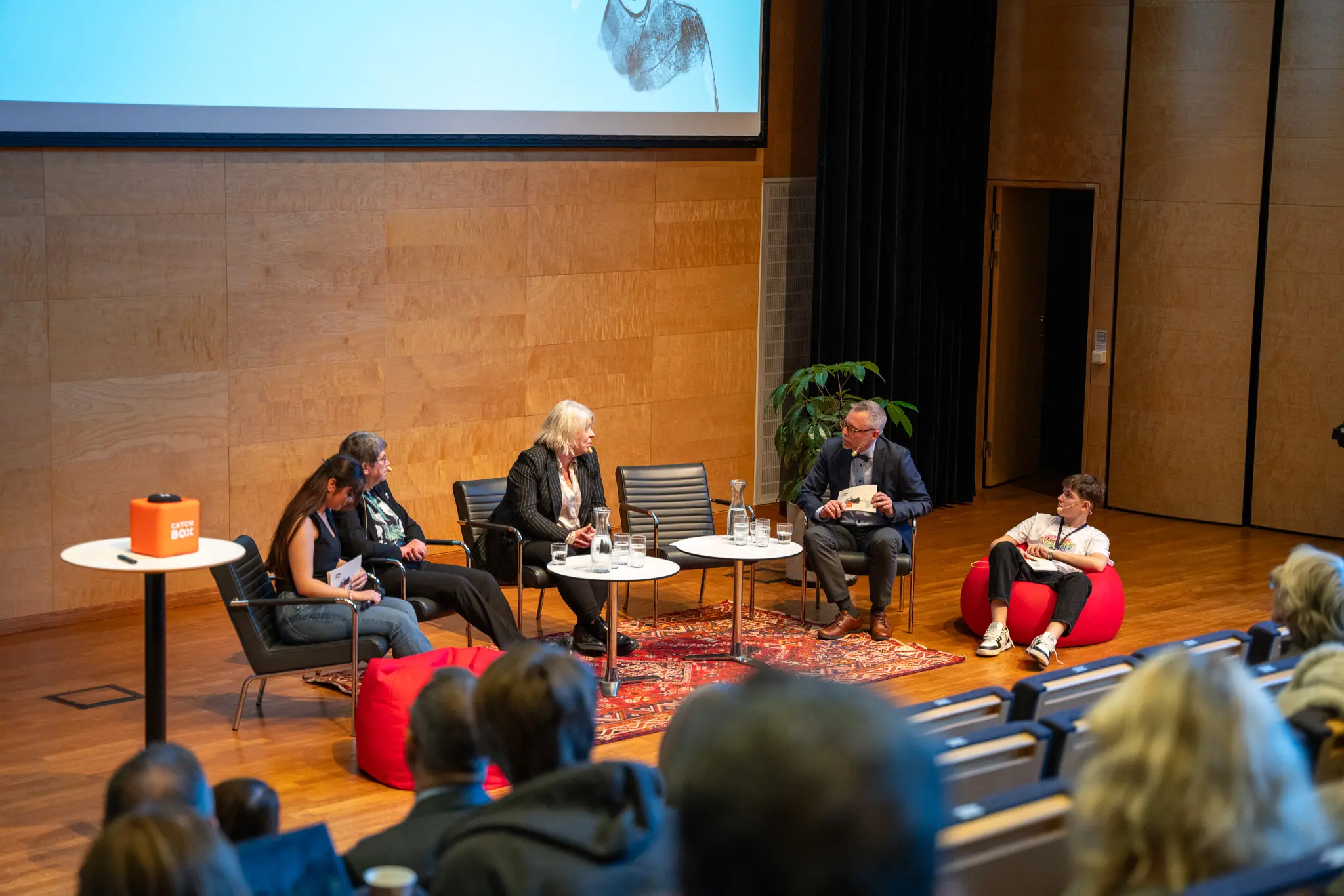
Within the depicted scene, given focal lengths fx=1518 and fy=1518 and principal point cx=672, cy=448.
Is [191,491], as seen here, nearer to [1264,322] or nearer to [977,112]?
[977,112]

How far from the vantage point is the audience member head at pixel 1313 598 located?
366 centimetres

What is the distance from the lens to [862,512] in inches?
308

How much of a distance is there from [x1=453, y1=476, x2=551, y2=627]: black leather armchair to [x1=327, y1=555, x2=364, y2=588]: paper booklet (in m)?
1.03

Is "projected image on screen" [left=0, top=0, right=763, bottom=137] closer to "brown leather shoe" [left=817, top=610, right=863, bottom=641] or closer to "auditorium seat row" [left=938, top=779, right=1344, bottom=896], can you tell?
"brown leather shoe" [left=817, top=610, right=863, bottom=641]

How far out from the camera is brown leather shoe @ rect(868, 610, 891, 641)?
7.66 meters

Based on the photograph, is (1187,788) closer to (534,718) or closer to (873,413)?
(534,718)

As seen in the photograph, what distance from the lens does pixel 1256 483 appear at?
34.7ft

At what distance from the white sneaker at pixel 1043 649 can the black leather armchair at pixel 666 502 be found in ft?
4.94

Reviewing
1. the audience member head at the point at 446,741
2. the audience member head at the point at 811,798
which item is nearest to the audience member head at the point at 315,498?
the audience member head at the point at 446,741

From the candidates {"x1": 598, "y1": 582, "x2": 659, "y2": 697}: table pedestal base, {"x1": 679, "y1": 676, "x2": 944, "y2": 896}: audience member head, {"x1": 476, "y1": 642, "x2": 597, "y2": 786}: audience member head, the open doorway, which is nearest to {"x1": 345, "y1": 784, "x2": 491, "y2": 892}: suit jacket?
{"x1": 476, "y1": 642, "x2": 597, "y2": 786}: audience member head

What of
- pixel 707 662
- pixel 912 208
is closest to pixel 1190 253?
pixel 912 208

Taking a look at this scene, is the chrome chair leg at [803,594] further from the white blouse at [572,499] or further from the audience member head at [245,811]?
the audience member head at [245,811]

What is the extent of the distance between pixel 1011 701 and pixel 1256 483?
763 cm

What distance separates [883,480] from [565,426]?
174 cm
